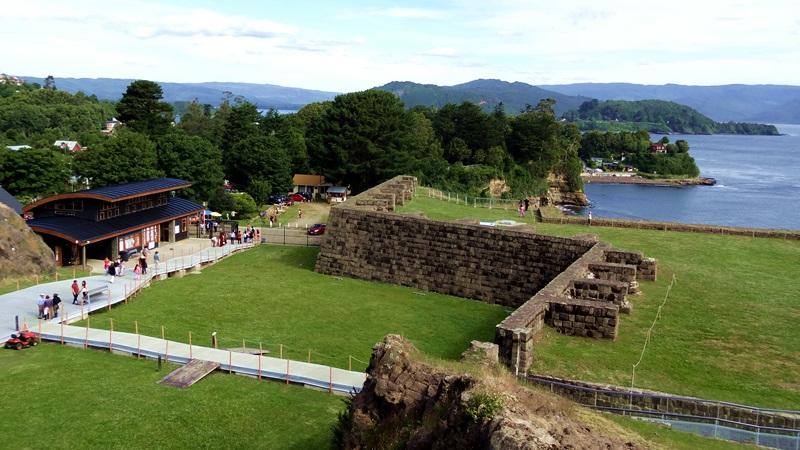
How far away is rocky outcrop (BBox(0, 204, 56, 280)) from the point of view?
91.4 ft

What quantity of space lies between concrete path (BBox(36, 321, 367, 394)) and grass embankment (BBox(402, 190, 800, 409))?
559 centimetres

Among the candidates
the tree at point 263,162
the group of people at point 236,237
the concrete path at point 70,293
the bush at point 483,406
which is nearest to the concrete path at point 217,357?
the concrete path at point 70,293

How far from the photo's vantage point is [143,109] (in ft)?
228

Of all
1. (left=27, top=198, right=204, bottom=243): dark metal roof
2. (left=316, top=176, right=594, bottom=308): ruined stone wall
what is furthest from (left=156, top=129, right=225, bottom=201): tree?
(left=316, top=176, right=594, bottom=308): ruined stone wall

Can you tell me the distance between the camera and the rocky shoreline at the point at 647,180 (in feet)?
426

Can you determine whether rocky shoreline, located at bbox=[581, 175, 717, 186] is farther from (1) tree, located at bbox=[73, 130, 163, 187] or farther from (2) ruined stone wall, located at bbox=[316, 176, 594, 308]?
(2) ruined stone wall, located at bbox=[316, 176, 594, 308]

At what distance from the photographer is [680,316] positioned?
19875 millimetres

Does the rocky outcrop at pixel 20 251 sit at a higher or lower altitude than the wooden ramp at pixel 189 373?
higher

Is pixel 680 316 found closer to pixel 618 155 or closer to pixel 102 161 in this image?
pixel 102 161

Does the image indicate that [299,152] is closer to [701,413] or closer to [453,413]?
[701,413]

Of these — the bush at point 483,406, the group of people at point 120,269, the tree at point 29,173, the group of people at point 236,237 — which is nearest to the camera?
the bush at point 483,406

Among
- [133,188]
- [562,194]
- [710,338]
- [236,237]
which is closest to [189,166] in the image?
[133,188]

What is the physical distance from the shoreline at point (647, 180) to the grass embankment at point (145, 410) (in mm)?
121228

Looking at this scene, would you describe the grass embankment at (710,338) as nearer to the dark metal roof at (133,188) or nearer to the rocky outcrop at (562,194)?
the dark metal roof at (133,188)
